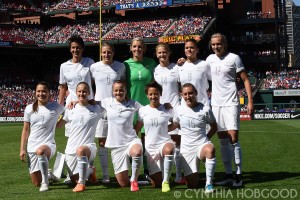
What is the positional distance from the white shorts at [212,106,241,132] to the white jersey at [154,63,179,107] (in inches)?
27.6

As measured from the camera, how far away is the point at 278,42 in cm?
4522

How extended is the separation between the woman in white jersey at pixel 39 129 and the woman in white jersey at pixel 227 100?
2.63 m

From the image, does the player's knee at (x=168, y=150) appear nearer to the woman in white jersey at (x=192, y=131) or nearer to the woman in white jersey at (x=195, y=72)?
the woman in white jersey at (x=192, y=131)

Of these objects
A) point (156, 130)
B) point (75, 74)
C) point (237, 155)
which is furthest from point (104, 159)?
point (237, 155)

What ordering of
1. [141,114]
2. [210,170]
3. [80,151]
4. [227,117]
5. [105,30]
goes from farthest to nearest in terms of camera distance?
[105,30] → [141,114] → [227,117] → [80,151] → [210,170]

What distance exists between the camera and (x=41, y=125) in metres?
7.41

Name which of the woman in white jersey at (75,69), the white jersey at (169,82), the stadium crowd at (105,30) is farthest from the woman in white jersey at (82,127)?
the stadium crowd at (105,30)

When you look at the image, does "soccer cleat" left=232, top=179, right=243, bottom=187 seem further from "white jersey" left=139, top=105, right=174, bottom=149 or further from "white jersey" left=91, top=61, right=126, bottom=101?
"white jersey" left=91, top=61, right=126, bottom=101

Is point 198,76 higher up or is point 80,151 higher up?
point 198,76

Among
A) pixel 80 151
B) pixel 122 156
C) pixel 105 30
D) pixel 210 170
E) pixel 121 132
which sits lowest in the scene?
pixel 210 170

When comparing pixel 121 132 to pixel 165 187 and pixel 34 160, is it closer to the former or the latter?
pixel 165 187

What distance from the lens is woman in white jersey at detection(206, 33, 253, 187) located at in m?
7.03
